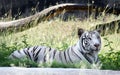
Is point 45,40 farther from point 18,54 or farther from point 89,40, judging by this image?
point 89,40

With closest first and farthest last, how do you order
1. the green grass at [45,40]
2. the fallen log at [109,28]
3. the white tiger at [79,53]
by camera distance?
the green grass at [45,40], the white tiger at [79,53], the fallen log at [109,28]

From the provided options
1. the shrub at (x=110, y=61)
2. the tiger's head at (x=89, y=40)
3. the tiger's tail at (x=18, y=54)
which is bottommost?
the shrub at (x=110, y=61)

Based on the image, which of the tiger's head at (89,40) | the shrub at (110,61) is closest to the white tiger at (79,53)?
the tiger's head at (89,40)

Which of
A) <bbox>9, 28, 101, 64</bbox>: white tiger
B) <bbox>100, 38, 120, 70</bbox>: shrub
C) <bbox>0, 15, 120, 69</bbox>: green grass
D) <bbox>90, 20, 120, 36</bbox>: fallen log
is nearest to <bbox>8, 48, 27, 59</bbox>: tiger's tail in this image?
<bbox>9, 28, 101, 64</bbox>: white tiger

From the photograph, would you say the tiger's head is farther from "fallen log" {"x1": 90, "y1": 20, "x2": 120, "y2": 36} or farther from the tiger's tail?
"fallen log" {"x1": 90, "y1": 20, "x2": 120, "y2": 36}

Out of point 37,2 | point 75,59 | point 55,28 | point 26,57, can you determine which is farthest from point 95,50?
point 37,2

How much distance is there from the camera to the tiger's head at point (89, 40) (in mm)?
8319

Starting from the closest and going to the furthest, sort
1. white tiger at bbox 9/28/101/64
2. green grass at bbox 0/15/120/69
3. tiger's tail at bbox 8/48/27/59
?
1. green grass at bbox 0/15/120/69
2. white tiger at bbox 9/28/101/64
3. tiger's tail at bbox 8/48/27/59

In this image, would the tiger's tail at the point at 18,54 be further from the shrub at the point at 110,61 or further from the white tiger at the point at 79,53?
the shrub at the point at 110,61

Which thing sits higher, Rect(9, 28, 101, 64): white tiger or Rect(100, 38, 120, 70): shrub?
Rect(9, 28, 101, 64): white tiger

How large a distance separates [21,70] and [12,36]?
480cm

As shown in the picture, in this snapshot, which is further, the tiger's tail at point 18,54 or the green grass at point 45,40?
the tiger's tail at point 18,54

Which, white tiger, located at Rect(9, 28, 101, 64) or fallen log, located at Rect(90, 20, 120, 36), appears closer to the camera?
white tiger, located at Rect(9, 28, 101, 64)

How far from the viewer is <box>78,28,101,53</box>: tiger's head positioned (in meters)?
8.32
